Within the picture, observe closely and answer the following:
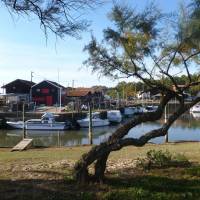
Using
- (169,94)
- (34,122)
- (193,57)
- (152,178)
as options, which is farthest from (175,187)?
(34,122)

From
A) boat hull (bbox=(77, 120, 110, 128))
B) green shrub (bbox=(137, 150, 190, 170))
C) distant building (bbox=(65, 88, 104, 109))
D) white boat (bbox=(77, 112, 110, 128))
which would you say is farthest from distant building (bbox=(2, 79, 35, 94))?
green shrub (bbox=(137, 150, 190, 170))

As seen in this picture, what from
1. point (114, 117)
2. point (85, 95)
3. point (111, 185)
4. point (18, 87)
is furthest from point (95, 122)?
point (111, 185)

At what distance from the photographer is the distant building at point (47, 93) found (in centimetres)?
8606

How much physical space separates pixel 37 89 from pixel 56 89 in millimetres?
3628

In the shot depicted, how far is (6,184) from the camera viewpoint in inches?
358

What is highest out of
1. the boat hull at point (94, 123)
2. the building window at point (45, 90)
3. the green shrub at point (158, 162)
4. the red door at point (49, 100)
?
the building window at point (45, 90)

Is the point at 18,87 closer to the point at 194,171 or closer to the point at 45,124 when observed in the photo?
the point at 45,124

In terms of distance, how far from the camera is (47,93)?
3408 inches

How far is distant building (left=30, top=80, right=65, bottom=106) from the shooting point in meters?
86.1

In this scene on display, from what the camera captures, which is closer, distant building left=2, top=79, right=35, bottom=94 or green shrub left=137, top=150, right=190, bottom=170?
green shrub left=137, top=150, right=190, bottom=170

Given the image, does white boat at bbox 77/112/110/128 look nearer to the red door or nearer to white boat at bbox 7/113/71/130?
white boat at bbox 7/113/71/130

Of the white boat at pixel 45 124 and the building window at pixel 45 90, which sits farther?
the building window at pixel 45 90

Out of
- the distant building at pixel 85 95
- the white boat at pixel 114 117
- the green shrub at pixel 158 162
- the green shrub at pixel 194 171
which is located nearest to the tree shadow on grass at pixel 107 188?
the green shrub at pixel 194 171

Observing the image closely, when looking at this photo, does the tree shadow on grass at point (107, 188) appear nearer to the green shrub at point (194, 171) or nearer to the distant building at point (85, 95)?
the green shrub at point (194, 171)
